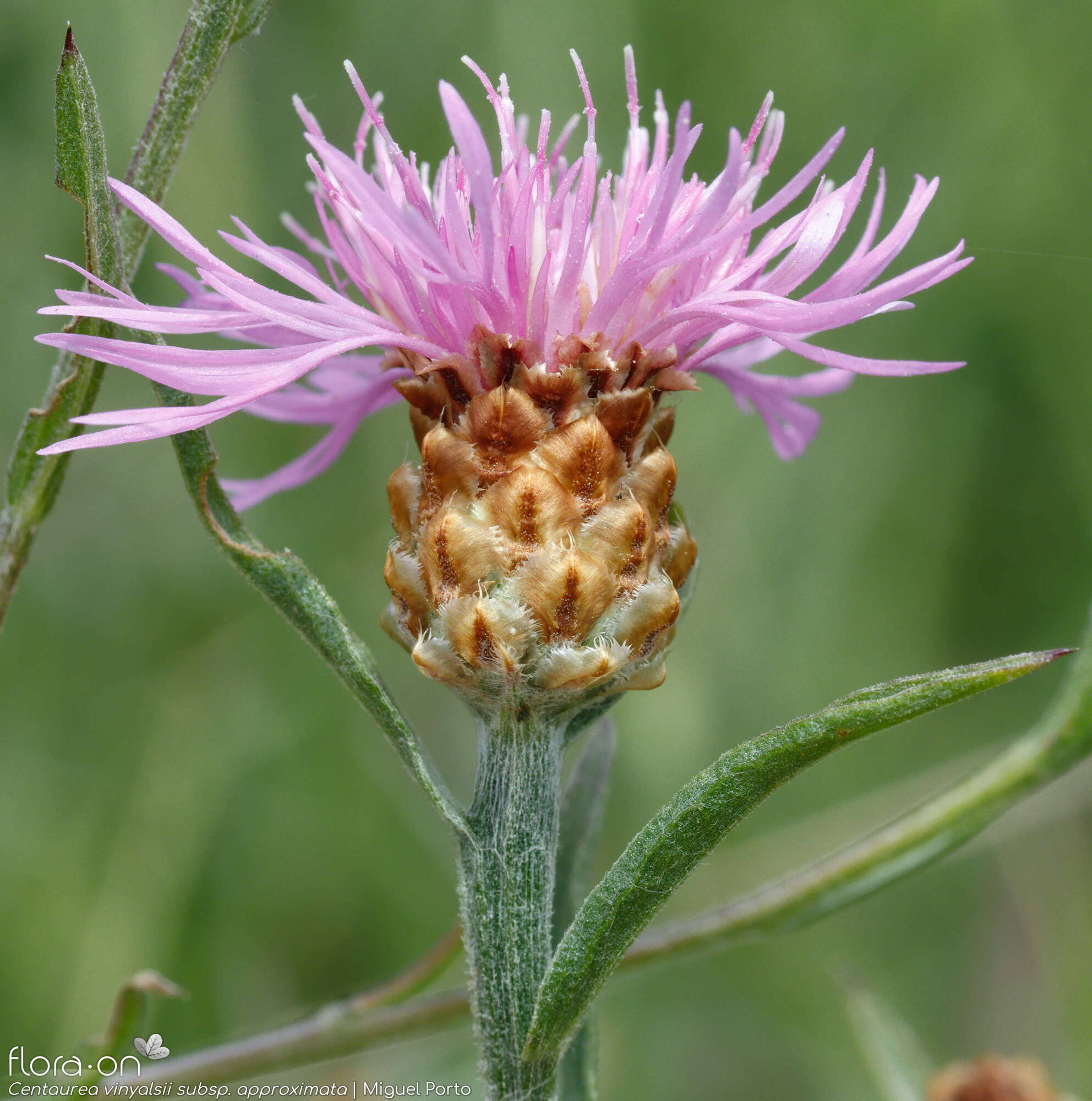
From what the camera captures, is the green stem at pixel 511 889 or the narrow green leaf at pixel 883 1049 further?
the narrow green leaf at pixel 883 1049

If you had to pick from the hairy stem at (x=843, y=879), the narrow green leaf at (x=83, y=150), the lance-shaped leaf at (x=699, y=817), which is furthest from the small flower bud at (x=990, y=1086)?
the narrow green leaf at (x=83, y=150)

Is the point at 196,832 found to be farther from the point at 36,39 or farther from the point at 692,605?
the point at 36,39

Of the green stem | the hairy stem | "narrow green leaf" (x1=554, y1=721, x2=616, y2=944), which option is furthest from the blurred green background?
the green stem

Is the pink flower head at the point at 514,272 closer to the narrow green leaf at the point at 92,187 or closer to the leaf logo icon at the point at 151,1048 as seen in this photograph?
the narrow green leaf at the point at 92,187

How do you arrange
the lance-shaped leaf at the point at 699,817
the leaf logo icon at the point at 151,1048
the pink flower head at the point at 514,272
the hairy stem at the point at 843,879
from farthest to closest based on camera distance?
the hairy stem at the point at 843,879 < the leaf logo icon at the point at 151,1048 < the pink flower head at the point at 514,272 < the lance-shaped leaf at the point at 699,817

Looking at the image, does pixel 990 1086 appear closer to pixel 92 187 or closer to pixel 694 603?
pixel 92 187

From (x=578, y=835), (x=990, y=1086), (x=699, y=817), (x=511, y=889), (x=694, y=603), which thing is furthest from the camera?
(x=694, y=603)

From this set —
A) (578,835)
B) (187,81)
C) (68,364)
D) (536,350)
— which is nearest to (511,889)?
(578,835)

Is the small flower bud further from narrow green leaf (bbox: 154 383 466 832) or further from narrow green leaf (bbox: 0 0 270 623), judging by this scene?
narrow green leaf (bbox: 0 0 270 623)
